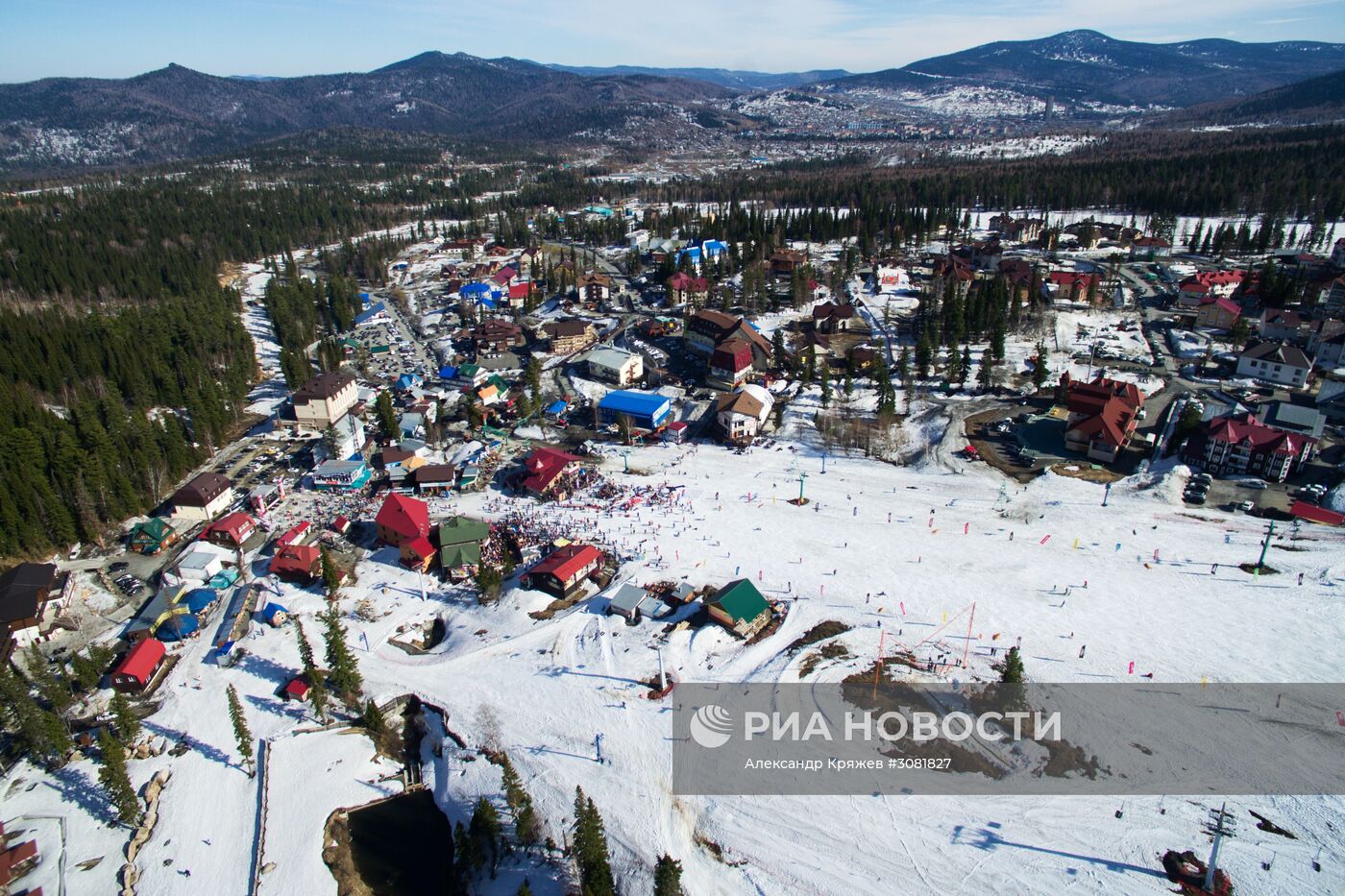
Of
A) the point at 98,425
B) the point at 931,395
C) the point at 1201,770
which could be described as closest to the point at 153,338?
the point at 98,425

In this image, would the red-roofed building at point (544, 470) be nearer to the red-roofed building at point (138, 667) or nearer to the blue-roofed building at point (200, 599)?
the blue-roofed building at point (200, 599)

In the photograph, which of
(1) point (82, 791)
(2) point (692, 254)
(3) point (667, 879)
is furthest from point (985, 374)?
(1) point (82, 791)

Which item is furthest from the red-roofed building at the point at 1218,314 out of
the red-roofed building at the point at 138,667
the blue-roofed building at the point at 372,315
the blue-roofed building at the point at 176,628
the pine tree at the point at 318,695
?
the blue-roofed building at the point at 372,315

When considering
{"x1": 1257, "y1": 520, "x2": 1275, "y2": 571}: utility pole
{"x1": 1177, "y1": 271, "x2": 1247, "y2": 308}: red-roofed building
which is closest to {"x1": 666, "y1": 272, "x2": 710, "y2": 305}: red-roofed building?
{"x1": 1177, "y1": 271, "x2": 1247, "y2": 308}: red-roofed building

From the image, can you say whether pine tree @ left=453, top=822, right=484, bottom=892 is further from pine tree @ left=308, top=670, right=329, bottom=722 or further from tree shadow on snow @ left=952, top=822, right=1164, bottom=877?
tree shadow on snow @ left=952, top=822, right=1164, bottom=877

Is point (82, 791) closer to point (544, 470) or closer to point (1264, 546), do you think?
point (544, 470)

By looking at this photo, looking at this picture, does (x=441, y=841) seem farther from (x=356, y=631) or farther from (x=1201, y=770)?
(x=1201, y=770)
